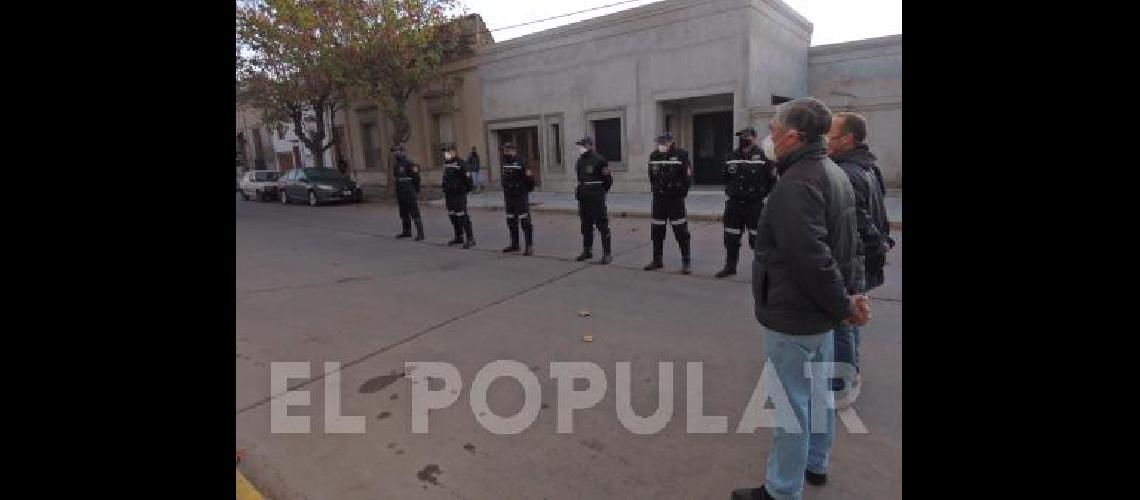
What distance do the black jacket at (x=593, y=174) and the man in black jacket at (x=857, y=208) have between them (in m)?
4.35

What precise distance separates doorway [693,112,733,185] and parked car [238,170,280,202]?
54.0 ft

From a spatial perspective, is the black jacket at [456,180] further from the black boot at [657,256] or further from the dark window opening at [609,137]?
the dark window opening at [609,137]

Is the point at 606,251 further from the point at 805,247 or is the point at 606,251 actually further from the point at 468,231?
the point at 805,247

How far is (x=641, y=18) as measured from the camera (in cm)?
1559

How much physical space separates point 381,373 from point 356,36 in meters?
14.7

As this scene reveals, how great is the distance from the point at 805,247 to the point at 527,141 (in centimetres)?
1836

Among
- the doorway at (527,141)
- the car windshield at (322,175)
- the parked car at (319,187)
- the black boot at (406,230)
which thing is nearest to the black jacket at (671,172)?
the black boot at (406,230)

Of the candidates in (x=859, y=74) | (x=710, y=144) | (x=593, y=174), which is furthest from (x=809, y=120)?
(x=859, y=74)

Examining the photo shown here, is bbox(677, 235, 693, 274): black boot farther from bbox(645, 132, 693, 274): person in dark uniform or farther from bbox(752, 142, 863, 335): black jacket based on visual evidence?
bbox(752, 142, 863, 335): black jacket

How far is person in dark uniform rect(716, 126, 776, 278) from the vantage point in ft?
20.6

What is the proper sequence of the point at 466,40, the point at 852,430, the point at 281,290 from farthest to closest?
the point at 466,40 → the point at 281,290 → the point at 852,430
